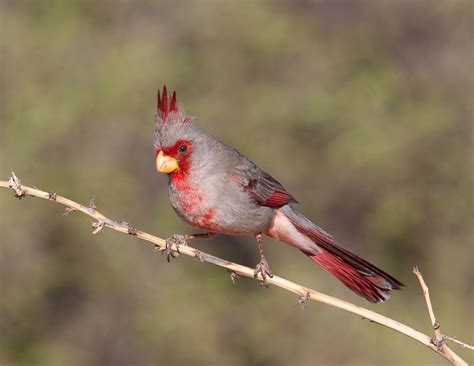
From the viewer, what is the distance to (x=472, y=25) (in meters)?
9.61

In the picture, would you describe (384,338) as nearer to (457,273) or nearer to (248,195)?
(457,273)

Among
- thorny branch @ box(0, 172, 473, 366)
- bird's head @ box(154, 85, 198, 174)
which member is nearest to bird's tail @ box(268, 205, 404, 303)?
bird's head @ box(154, 85, 198, 174)

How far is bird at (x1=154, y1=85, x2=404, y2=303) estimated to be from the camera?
388 centimetres

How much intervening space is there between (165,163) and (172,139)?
12cm

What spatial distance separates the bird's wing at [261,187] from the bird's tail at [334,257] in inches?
4.8

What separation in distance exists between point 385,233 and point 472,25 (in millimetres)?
2743

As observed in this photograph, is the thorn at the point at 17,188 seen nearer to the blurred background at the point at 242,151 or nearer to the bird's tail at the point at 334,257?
the bird's tail at the point at 334,257

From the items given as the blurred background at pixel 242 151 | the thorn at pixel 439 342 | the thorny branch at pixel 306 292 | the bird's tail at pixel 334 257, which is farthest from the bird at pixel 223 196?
the blurred background at pixel 242 151

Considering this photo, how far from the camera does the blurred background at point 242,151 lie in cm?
837

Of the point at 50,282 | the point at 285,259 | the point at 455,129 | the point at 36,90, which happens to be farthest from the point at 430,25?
the point at 50,282

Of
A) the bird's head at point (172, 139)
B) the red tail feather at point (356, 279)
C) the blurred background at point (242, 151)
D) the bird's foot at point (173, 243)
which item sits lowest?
the bird's foot at point (173, 243)

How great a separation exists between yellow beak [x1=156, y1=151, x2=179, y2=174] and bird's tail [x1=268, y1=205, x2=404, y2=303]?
2.52ft

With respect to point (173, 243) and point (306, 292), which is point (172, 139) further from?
point (306, 292)

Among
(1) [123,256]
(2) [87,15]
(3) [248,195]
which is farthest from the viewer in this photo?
(2) [87,15]
